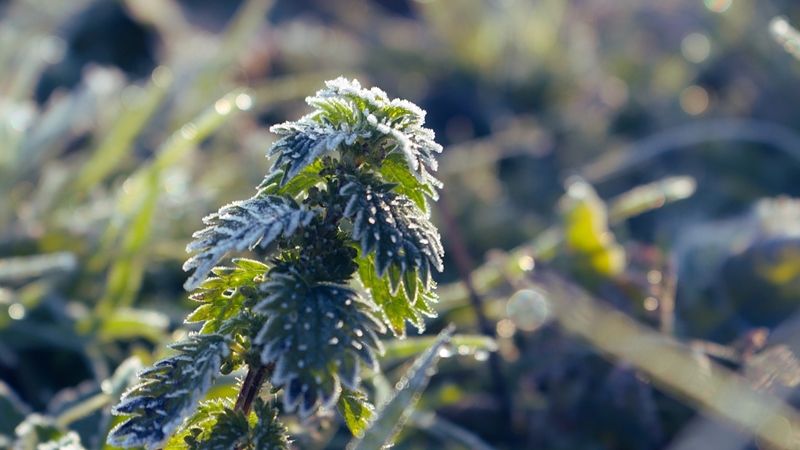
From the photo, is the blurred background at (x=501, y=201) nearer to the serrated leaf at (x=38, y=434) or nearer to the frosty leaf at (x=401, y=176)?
the serrated leaf at (x=38, y=434)

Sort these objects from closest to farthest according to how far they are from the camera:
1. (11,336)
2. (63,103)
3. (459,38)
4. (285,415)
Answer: (285,415) → (11,336) → (63,103) → (459,38)

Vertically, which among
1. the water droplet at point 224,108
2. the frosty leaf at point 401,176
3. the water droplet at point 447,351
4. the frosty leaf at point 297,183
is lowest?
the water droplet at point 447,351

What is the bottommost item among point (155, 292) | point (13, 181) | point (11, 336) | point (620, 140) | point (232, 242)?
point (232, 242)

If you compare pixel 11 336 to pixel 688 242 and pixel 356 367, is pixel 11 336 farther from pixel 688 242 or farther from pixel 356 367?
pixel 688 242

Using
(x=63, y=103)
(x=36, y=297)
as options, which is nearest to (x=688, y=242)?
(x=36, y=297)

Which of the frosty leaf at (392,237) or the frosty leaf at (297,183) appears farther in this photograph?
the frosty leaf at (297,183)

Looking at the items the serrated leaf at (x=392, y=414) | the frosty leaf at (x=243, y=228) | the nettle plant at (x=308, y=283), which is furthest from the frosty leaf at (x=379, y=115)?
the serrated leaf at (x=392, y=414)

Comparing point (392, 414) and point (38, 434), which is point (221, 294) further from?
point (38, 434)

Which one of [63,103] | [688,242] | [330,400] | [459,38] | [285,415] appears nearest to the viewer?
[330,400]
